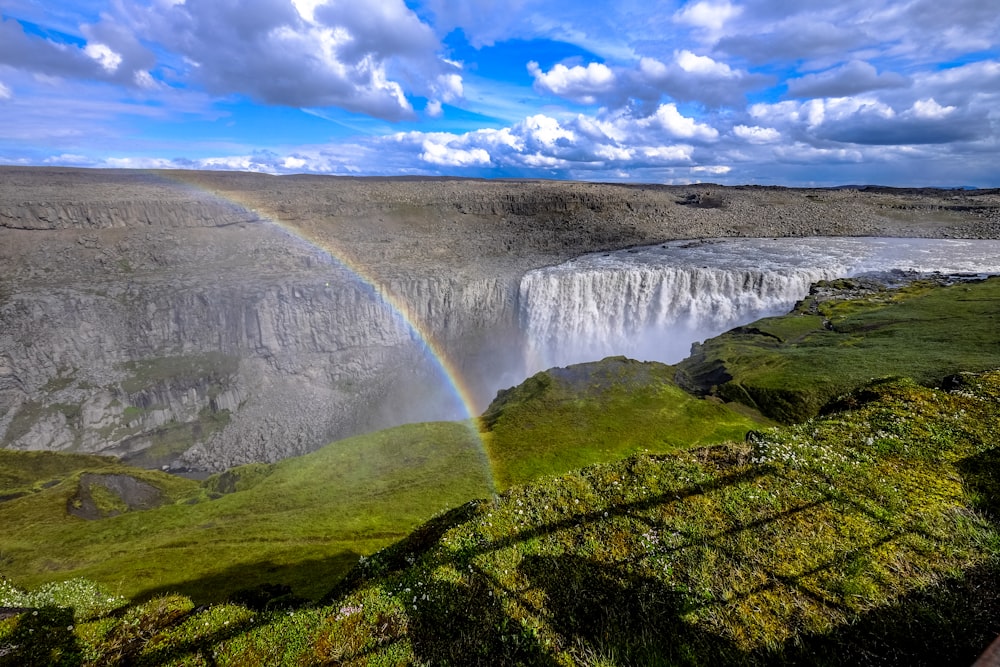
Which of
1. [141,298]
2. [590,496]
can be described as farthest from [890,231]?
[141,298]

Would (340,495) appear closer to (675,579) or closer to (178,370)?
(675,579)

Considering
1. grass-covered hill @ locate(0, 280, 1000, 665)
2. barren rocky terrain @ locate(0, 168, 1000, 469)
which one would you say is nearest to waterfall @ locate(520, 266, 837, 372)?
barren rocky terrain @ locate(0, 168, 1000, 469)

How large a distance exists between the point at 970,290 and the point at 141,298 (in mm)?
100497

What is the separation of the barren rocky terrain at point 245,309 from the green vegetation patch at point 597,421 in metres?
36.9

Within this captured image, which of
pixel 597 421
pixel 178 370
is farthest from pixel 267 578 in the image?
pixel 178 370

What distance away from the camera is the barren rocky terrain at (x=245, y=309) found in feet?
190

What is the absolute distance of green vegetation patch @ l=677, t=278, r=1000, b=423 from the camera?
2694cm

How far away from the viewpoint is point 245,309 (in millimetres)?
66688

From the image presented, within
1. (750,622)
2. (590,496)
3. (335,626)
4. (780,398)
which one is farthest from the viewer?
(780,398)

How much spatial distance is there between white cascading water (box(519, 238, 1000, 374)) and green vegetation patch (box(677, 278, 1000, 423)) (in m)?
9.18

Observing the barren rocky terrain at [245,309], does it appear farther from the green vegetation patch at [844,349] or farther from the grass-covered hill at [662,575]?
the grass-covered hill at [662,575]

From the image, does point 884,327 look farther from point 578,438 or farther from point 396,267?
point 396,267

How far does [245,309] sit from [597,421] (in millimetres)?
58543

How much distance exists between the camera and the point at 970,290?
46438mm
